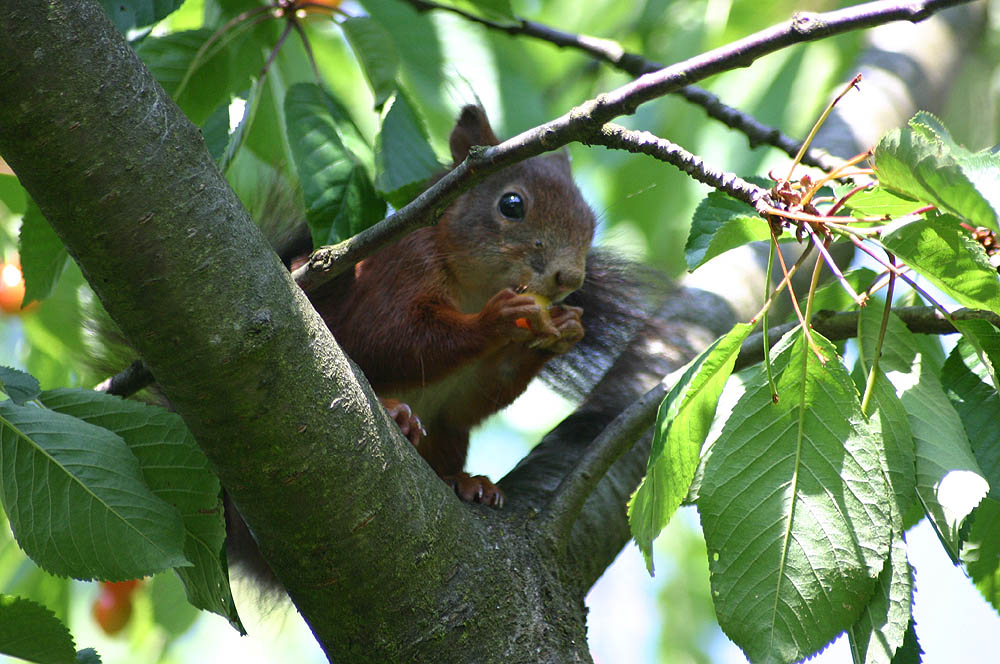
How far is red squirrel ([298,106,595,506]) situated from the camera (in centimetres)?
220

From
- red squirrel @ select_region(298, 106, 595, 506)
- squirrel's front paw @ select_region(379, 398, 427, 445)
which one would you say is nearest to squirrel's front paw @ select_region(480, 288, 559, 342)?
red squirrel @ select_region(298, 106, 595, 506)

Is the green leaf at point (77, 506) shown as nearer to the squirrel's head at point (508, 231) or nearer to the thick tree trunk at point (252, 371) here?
the thick tree trunk at point (252, 371)

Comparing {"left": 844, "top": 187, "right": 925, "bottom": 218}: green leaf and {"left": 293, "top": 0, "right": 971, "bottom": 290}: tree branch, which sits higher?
{"left": 293, "top": 0, "right": 971, "bottom": 290}: tree branch

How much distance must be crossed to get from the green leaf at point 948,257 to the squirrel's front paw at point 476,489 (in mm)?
933

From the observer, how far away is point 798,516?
4.10 feet

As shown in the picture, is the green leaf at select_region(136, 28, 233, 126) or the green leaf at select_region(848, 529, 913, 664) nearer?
the green leaf at select_region(848, 529, 913, 664)

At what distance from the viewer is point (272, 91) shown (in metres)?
2.48

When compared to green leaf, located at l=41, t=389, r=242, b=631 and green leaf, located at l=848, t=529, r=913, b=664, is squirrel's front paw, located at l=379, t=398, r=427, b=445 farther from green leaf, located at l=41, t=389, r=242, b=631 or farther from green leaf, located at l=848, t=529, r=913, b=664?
green leaf, located at l=848, t=529, r=913, b=664

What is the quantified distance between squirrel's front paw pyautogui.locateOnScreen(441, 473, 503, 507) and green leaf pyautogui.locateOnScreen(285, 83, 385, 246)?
1.90ft

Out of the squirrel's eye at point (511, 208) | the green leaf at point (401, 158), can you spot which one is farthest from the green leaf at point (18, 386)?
the squirrel's eye at point (511, 208)

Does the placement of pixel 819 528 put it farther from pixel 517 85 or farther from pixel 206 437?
pixel 517 85

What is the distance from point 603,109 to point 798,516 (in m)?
0.58

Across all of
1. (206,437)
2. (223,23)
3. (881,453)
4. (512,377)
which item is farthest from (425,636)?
(223,23)

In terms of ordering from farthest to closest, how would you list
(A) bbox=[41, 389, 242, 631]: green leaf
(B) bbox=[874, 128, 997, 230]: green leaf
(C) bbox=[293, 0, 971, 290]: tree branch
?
(A) bbox=[41, 389, 242, 631]: green leaf, (C) bbox=[293, 0, 971, 290]: tree branch, (B) bbox=[874, 128, 997, 230]: green leaf
